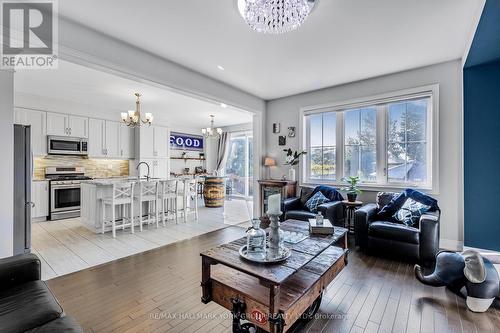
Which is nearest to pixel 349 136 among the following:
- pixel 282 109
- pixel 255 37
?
pixel 282 109

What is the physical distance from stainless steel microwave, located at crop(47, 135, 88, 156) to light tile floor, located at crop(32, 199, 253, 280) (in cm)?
159

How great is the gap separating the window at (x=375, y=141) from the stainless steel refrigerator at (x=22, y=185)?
4291mm

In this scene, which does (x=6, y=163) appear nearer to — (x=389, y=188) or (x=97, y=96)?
(x=97, y=96)

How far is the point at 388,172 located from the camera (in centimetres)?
390

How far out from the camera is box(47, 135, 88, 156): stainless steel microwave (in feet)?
17.3

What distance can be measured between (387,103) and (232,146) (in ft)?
18.8

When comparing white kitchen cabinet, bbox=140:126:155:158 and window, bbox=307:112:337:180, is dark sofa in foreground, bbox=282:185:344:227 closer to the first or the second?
→ window, bbox=307:112:337:180

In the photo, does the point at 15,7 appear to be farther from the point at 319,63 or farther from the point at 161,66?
the point at 319,63

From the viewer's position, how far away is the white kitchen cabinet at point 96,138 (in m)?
5.90

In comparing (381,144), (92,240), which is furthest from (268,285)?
(92,240)

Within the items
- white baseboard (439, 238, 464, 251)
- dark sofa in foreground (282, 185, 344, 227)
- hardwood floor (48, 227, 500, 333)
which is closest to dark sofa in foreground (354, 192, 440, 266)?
hardwood floor (48, 227, 500, 333)

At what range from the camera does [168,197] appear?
191 inches

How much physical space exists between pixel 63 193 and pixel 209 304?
511 centimetres

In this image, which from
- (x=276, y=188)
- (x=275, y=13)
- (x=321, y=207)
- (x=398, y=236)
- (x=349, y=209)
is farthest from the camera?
(x=276, y=188)
